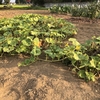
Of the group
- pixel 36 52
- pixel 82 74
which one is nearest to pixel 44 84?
pixel 82 74

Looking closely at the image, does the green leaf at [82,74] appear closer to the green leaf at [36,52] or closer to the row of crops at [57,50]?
the row of crops at [57,50]

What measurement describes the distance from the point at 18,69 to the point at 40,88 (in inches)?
26.9

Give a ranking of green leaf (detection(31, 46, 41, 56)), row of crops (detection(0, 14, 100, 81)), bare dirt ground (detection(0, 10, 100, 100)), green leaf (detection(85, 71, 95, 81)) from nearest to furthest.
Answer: bare dirt ground (detection(0, 10, 100, 100)) → green leaf (detection(85, 71, 95, 81)) → row of crops (detection(0, 14, 100, 81)) → green leaf (detection(31, 46, 41, 56))

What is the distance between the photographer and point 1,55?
3.84 meters

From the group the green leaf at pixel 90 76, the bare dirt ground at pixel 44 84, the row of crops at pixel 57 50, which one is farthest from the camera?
the row of crops at pixel 57 50

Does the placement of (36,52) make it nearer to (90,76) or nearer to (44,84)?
(44,84)

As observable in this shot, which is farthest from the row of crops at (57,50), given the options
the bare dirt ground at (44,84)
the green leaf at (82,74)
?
the bare dirt ground at (44,84)

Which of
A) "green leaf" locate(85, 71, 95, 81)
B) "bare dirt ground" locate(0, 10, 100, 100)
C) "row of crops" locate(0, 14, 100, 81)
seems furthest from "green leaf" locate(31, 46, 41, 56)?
"green leaf" locate(85, 71, 95, 81)

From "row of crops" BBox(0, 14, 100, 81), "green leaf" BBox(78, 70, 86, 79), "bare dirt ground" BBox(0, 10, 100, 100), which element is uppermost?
"row of crops" BBox(0, 14, 100, 81)

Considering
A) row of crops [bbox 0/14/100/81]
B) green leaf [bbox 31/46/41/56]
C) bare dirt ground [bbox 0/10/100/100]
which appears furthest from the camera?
green leaf [bbox 31/46/41/56]

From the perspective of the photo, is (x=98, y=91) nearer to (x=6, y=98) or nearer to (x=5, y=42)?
(x=6, y=98)

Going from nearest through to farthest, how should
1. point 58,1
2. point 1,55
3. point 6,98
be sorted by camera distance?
point 6,98 → point 1,55 → point 58,1

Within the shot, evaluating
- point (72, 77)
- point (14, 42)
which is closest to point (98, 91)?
point (72, 77)

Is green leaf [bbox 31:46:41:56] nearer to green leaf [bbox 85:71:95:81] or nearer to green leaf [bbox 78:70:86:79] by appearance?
green leaf [bbox 78:70:86:79]
